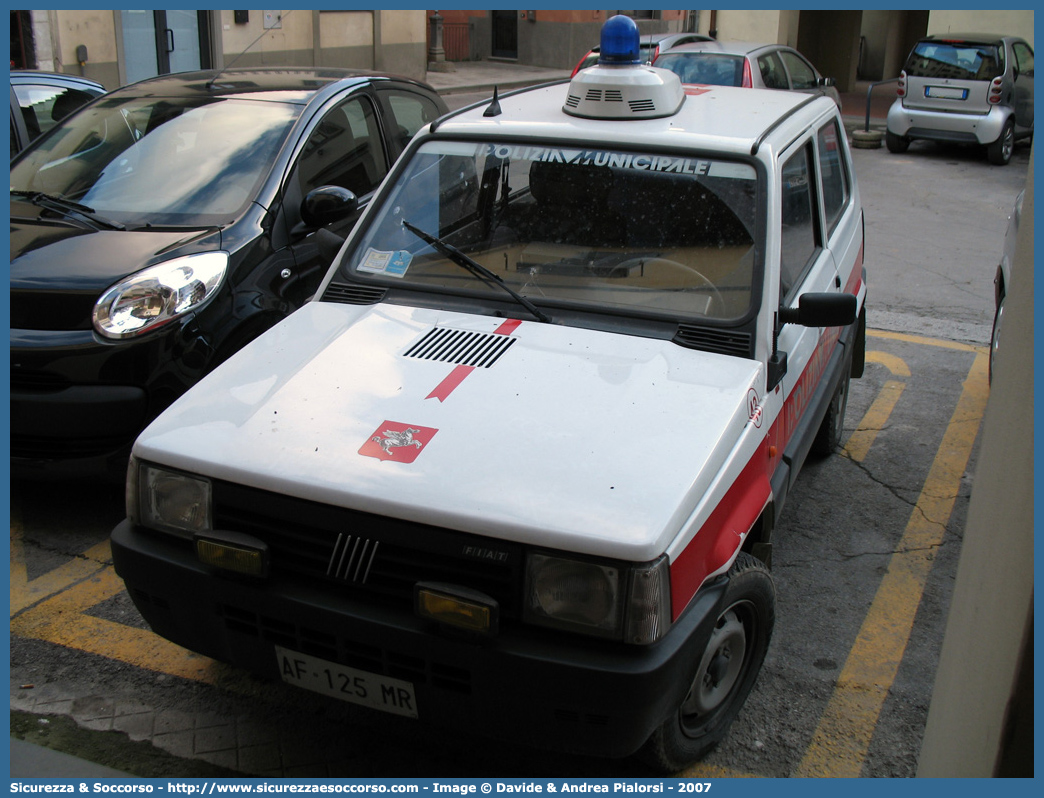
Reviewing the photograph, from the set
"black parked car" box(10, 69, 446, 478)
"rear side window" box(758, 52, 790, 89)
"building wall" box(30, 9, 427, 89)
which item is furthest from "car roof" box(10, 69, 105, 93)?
"rear side window" box(758, 52, 790, 89)

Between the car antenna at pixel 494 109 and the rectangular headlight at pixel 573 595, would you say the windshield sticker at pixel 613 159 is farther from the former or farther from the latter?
the rectangular headlight at pixel 573 595

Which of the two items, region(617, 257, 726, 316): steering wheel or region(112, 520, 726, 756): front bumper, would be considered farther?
region(617, 257, 726, 316): steering wheel

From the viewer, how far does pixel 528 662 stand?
242cm

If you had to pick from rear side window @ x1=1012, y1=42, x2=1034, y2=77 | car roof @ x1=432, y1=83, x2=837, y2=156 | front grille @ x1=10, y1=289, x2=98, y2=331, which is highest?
rear side window @ x1=1012, y1=42, x2=1034, y2=77

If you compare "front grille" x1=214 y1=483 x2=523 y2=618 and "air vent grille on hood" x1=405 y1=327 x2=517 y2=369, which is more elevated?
"air vent grille on hood" x1=405 y1=327 x2=517 y2=369

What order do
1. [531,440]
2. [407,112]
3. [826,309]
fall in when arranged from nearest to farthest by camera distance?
[531,440] < [826,309] < [407,112]

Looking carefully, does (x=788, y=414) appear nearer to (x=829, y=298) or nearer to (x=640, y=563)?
(x=829, y=298)

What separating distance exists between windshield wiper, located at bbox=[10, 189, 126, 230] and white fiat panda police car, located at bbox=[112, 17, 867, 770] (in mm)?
1562

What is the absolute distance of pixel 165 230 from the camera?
4.60 meters

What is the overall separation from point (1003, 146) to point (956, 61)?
150cm

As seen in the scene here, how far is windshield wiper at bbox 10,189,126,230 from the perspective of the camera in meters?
4.62

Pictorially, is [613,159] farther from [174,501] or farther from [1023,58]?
[1023,58]

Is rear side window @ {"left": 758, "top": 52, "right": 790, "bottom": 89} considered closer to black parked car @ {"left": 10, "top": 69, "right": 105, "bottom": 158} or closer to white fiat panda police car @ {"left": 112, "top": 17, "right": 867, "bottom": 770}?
black parked car @ {"left": 10, "top": 69, "right": 105, "bottom": 158}

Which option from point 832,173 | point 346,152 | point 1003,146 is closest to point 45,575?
point 346,152
